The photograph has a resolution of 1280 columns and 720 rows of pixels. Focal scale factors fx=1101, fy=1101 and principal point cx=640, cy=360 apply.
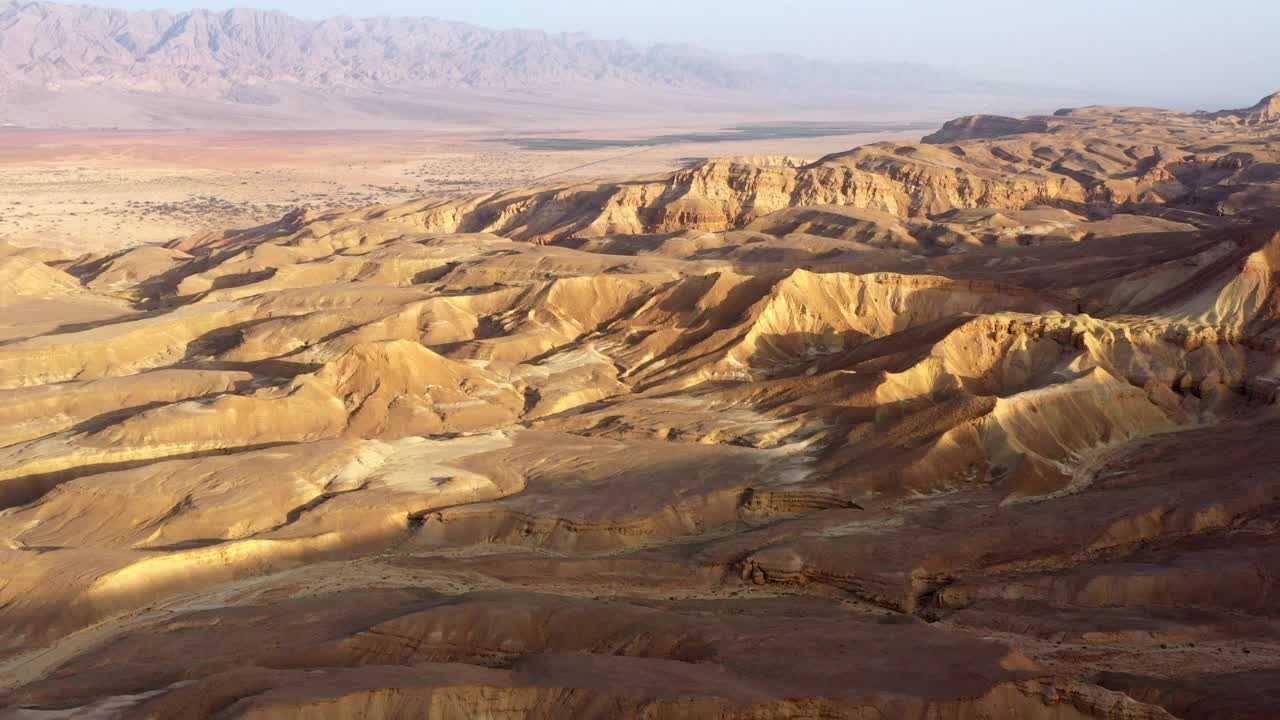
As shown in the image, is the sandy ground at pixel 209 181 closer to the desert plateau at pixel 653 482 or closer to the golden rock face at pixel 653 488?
the desert plateau at pixel 653 482

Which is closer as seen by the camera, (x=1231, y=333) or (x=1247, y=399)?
Answer: (x=1247, y=399)

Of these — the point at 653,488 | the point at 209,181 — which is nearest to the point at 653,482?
the point at 653,488

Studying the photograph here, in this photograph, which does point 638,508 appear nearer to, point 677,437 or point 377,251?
point 677,437

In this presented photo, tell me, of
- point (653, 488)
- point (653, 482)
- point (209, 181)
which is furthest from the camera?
point (209, 181)

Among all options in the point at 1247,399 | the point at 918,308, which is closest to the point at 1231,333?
the point at 1247,399

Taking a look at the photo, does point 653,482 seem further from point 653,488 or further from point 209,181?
point 209,181

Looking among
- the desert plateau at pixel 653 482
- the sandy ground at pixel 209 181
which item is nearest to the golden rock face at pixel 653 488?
the desert plateau at pixel 653 482
